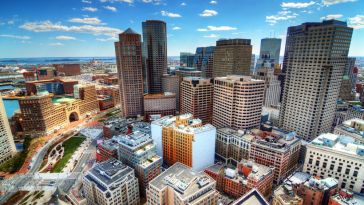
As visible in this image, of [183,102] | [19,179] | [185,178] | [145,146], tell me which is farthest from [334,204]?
[19,179]

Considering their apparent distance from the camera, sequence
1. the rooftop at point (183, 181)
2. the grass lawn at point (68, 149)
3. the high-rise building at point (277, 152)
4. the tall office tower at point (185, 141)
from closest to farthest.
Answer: the rooftop at point (183, 181) → the high-rise building at point (277, 152) → the tall office tower at point (185, 141) → the grass lawn at point (68, 149)

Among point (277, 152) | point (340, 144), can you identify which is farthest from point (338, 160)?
point (277, 152)

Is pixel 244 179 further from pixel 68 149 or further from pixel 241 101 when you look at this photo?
pixel 68 149

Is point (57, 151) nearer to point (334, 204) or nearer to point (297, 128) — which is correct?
point (334, 204)

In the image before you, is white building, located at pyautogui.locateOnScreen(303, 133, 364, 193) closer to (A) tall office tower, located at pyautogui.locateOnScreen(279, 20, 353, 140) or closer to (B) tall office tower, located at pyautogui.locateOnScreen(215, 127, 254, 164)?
(B) tall office tower, located at pyautogui.locateOnScreen(215, 127, 254, 164)

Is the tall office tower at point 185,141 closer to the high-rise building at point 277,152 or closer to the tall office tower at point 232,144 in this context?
the tall office tower at point 232,144

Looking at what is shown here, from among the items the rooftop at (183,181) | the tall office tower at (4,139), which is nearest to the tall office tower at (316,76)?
the rooftop at (183,181)

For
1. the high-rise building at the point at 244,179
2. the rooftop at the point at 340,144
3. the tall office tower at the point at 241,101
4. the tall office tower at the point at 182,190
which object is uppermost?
the tall office tower at the point at 241,101
